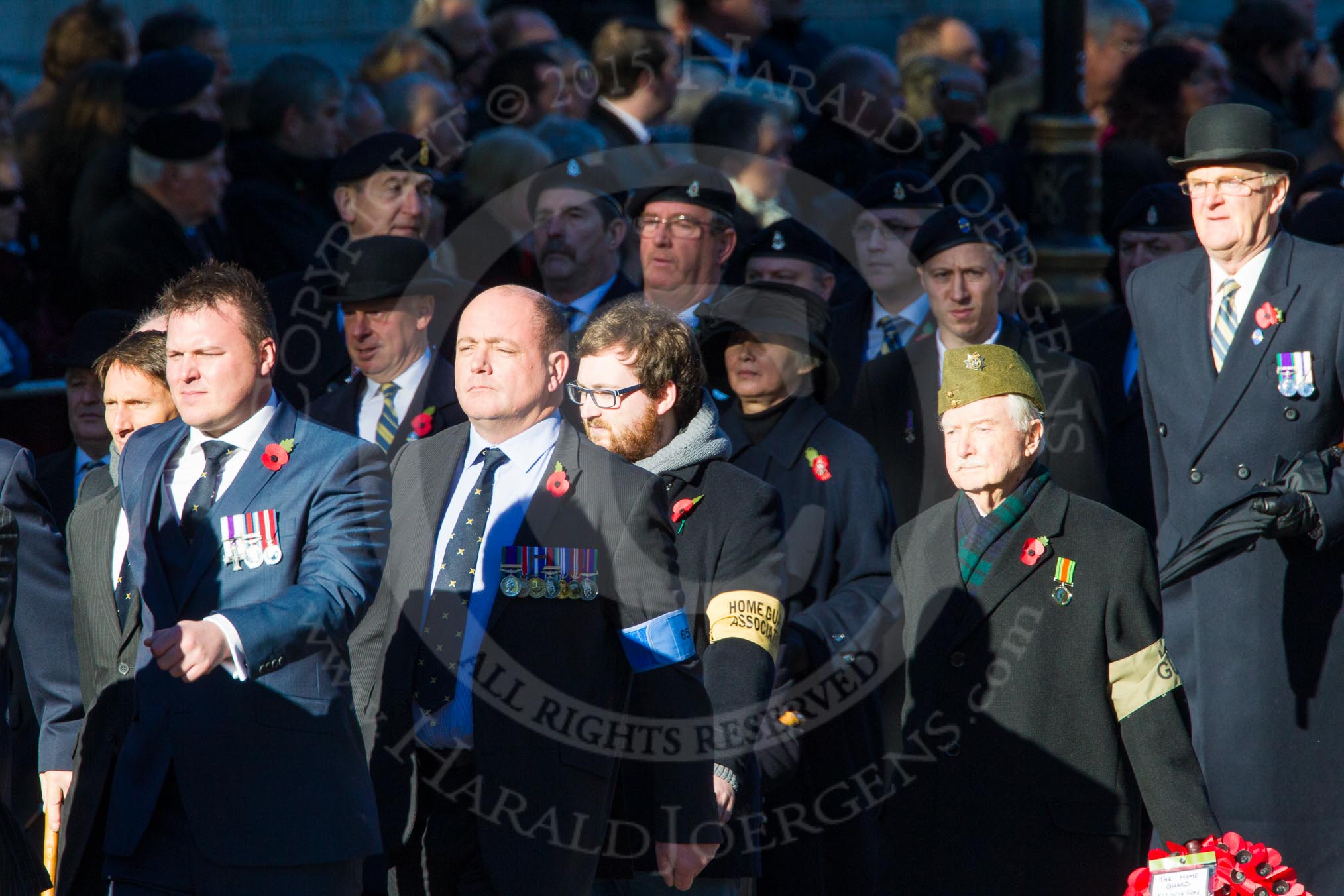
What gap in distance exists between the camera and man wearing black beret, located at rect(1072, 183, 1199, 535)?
740 cm

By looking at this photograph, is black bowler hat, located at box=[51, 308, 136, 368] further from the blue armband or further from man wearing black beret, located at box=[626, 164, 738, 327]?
the blue armband

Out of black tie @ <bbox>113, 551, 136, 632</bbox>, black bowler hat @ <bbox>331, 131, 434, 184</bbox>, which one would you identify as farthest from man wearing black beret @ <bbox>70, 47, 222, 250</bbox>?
black tie @ <bbox>113, 551, 136, 632</bbox>

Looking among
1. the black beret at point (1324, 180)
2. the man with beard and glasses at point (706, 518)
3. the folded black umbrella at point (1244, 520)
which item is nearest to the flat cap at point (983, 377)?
the man with beard and glasses at point (706, 518)

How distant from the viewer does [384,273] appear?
721 cm

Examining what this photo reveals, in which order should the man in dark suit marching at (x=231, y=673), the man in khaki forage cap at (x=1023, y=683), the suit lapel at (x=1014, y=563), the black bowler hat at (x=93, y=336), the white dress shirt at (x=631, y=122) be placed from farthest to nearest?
the white dress shirt at (x=631, y=122)
the black bowler hat at (x=93, y=336)
the suit lapel at (x=1014, y=563)
the man in khaki forage cap at (x=1023, y=683)
the man in dark suit marching at (x=231, y=673)

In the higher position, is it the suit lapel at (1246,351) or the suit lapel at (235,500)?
the suit lapel at (1246,351)

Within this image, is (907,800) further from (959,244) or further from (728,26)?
(728,26)

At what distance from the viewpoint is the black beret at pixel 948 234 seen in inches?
285

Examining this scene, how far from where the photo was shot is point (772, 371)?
6383mm

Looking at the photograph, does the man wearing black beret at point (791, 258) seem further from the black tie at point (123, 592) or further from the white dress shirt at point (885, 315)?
the black tie at point (123, 592)

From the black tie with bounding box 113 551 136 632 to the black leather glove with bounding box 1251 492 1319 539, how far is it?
10.8 feet

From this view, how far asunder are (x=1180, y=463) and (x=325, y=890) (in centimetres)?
303

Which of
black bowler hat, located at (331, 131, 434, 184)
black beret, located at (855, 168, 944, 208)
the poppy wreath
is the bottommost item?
the poppy wreath

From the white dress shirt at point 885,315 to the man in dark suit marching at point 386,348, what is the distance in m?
1.82
